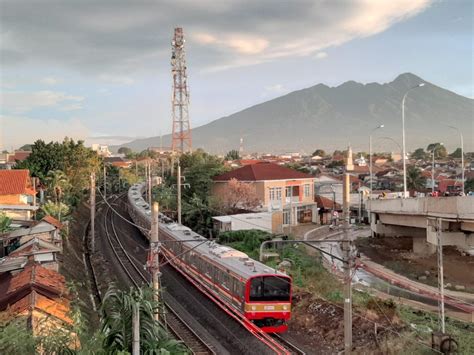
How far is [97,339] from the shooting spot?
10.8 meters

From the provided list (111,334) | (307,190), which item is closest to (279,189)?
(307,190)

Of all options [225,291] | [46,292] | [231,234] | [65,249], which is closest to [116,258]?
[65,249]

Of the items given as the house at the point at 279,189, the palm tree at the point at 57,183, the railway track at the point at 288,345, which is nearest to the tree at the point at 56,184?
the palm tree at the point at 57,183

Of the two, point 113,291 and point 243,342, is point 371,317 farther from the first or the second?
point 113,291

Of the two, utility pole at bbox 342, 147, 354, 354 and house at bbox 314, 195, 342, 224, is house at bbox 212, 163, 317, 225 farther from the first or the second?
utility pole at bbox 342, 147, 354, 354

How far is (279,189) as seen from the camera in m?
55.8

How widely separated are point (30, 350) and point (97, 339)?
1520mm

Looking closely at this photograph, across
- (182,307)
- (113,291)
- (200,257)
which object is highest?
(113,291)

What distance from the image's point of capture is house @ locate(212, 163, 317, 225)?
177 ft

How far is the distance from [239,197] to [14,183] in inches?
831

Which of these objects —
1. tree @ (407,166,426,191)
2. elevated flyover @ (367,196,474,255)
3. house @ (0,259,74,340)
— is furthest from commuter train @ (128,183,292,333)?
tree @ (407,166,426,191)

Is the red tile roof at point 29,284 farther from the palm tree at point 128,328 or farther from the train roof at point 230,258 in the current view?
the palm tree at point 128,328

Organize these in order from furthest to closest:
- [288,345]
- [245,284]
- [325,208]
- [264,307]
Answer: [325,208]
[245,284]
[264,307]
[288,345]

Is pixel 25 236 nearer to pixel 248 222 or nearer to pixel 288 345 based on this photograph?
pixel 288 345
